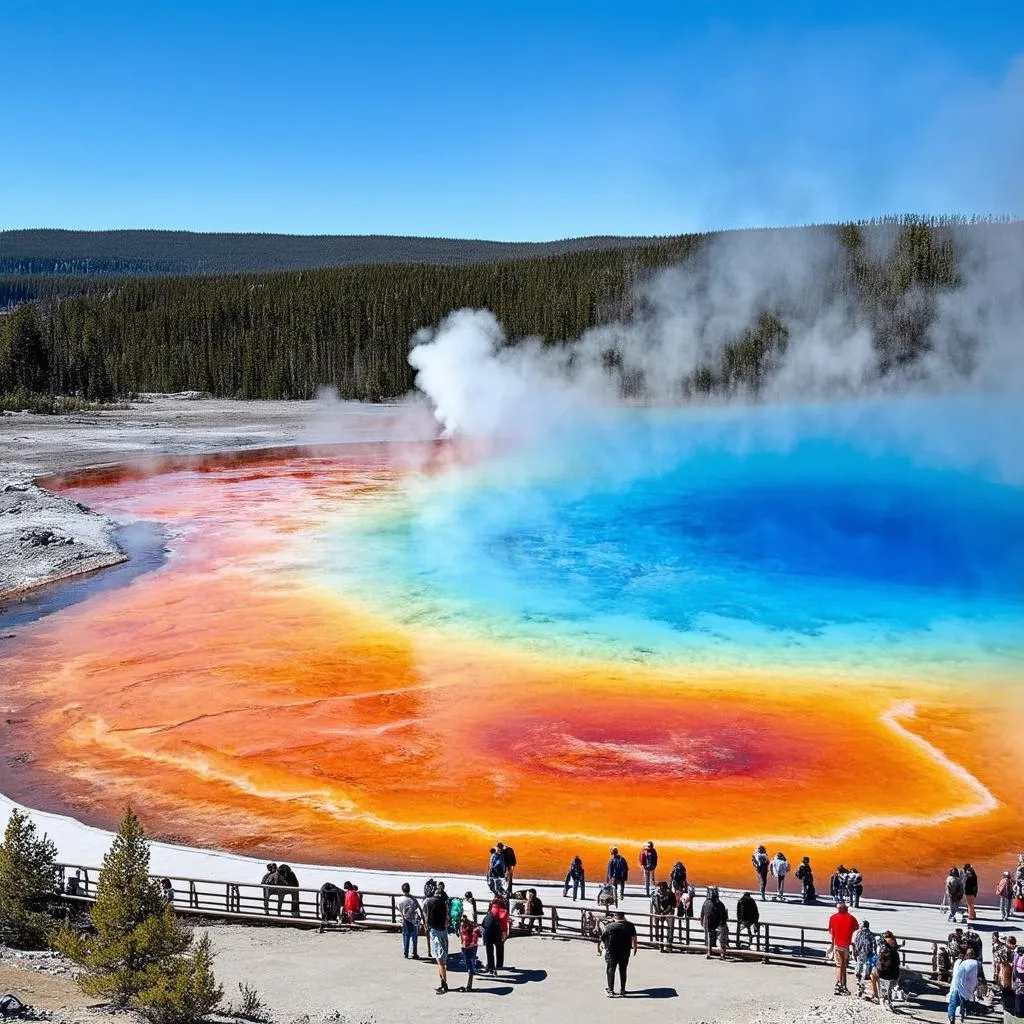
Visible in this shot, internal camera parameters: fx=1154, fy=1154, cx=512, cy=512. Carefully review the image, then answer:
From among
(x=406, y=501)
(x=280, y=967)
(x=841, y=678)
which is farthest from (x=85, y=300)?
(x=280, y=967)

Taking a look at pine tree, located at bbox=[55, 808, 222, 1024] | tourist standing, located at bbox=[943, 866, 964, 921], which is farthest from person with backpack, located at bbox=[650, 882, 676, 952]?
pine tree, located at bbox=[55, 808, 222, 1024]

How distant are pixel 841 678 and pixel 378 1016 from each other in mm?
14092

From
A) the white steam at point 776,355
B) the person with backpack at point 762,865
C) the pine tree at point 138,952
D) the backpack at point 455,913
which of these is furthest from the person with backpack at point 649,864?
the white steam at point 776,355

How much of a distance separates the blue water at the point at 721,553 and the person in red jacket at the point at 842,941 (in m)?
Result: 12.8

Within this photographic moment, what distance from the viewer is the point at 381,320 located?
90125mm

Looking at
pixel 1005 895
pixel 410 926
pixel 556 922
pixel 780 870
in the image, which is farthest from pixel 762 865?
pixel 410 926

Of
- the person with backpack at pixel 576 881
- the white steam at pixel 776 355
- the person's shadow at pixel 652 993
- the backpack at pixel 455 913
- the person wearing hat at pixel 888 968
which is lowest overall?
the person with backpack at pixel 576 881

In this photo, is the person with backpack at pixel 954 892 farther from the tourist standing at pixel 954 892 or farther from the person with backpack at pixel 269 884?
the person with backpack at pixel 269 884

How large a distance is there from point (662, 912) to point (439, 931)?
2.62m

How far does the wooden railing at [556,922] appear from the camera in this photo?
10.7 meters

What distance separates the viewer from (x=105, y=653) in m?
23.0

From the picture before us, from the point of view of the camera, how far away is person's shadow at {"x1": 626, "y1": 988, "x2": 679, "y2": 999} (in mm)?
9555

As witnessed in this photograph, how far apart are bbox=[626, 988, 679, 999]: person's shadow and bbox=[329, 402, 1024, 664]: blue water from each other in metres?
13.1

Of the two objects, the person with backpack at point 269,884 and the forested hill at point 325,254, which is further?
the forested hill at point 325,254
